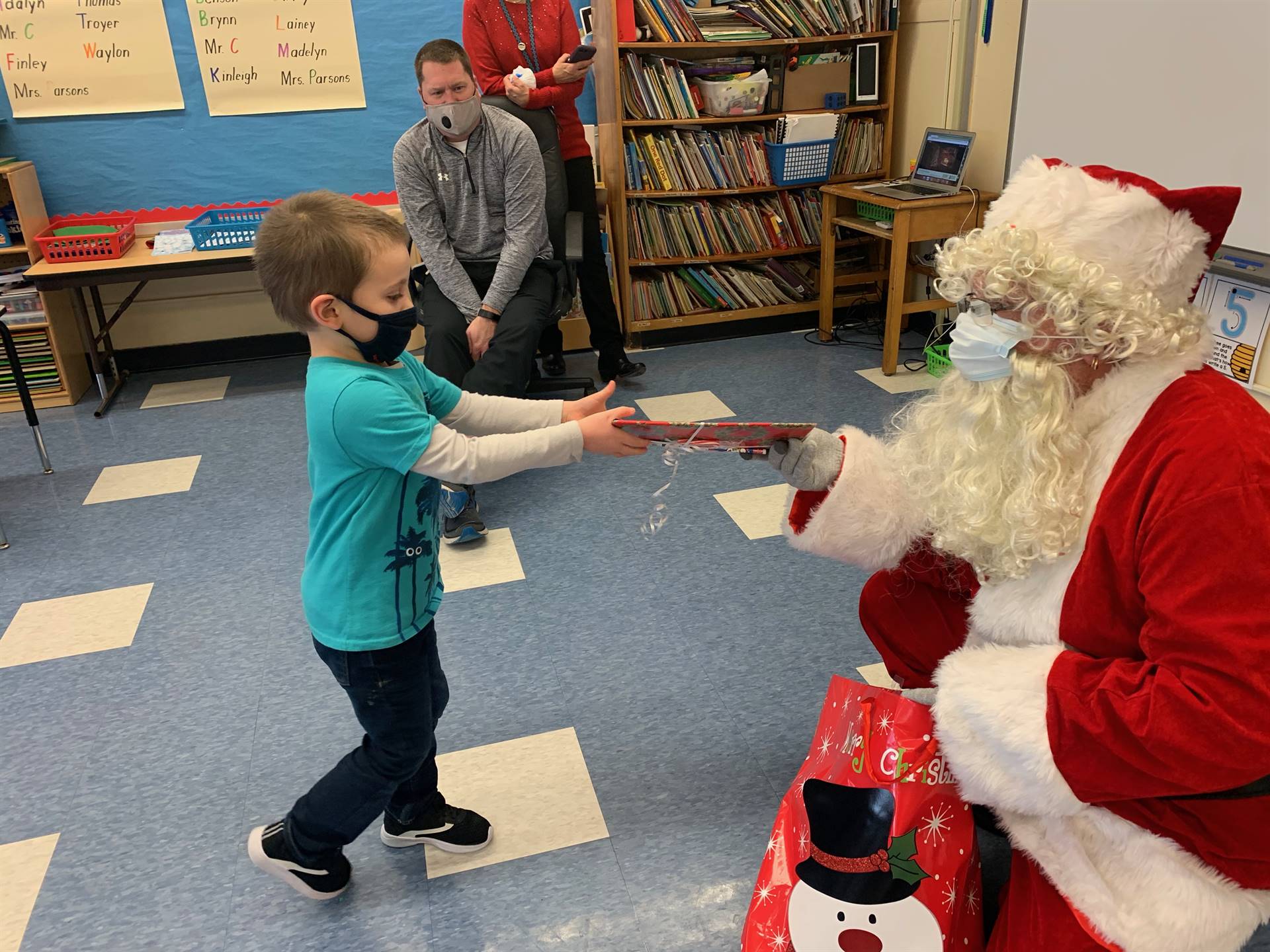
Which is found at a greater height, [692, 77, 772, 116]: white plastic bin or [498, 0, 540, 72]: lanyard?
[498, 0, 540, 72]: lanyard

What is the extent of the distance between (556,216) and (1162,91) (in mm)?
1916

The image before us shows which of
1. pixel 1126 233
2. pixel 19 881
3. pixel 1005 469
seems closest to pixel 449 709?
pixel 19 881

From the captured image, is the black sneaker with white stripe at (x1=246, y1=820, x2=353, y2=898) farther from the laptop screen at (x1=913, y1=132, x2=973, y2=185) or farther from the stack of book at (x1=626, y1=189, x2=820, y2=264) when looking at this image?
the laptop screen at (x1=913, y1=132, x2=973, y2=185)

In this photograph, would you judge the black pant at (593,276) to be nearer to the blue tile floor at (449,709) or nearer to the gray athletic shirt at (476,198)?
the gray athletic shirt at (476,198)

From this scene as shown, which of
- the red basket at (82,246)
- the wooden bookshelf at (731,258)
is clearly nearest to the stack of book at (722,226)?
the wooden bookshelf at (731,258)

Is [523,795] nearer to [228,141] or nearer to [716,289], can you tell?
[716,289]

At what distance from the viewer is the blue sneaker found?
254cm

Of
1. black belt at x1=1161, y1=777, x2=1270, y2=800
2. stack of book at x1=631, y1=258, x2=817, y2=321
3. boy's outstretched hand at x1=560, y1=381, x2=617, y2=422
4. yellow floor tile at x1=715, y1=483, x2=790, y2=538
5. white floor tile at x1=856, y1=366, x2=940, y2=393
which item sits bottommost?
white floor tile at x1=856, y1=366, x2=940, y2=393

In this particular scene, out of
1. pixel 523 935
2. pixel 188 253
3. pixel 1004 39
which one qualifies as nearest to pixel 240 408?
pixel 188 253

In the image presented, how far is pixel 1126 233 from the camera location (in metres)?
1.03

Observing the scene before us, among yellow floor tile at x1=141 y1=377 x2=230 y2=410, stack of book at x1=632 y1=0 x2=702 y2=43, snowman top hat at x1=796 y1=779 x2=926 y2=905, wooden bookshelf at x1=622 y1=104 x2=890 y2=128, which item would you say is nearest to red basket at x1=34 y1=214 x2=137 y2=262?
yellow floor tile at x1=141 y1=377 x2=230 y2=410

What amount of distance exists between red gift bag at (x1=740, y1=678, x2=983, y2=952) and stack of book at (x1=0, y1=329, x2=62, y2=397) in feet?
12.3

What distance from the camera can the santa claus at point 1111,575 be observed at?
931 millimetres

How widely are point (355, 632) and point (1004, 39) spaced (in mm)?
3221
